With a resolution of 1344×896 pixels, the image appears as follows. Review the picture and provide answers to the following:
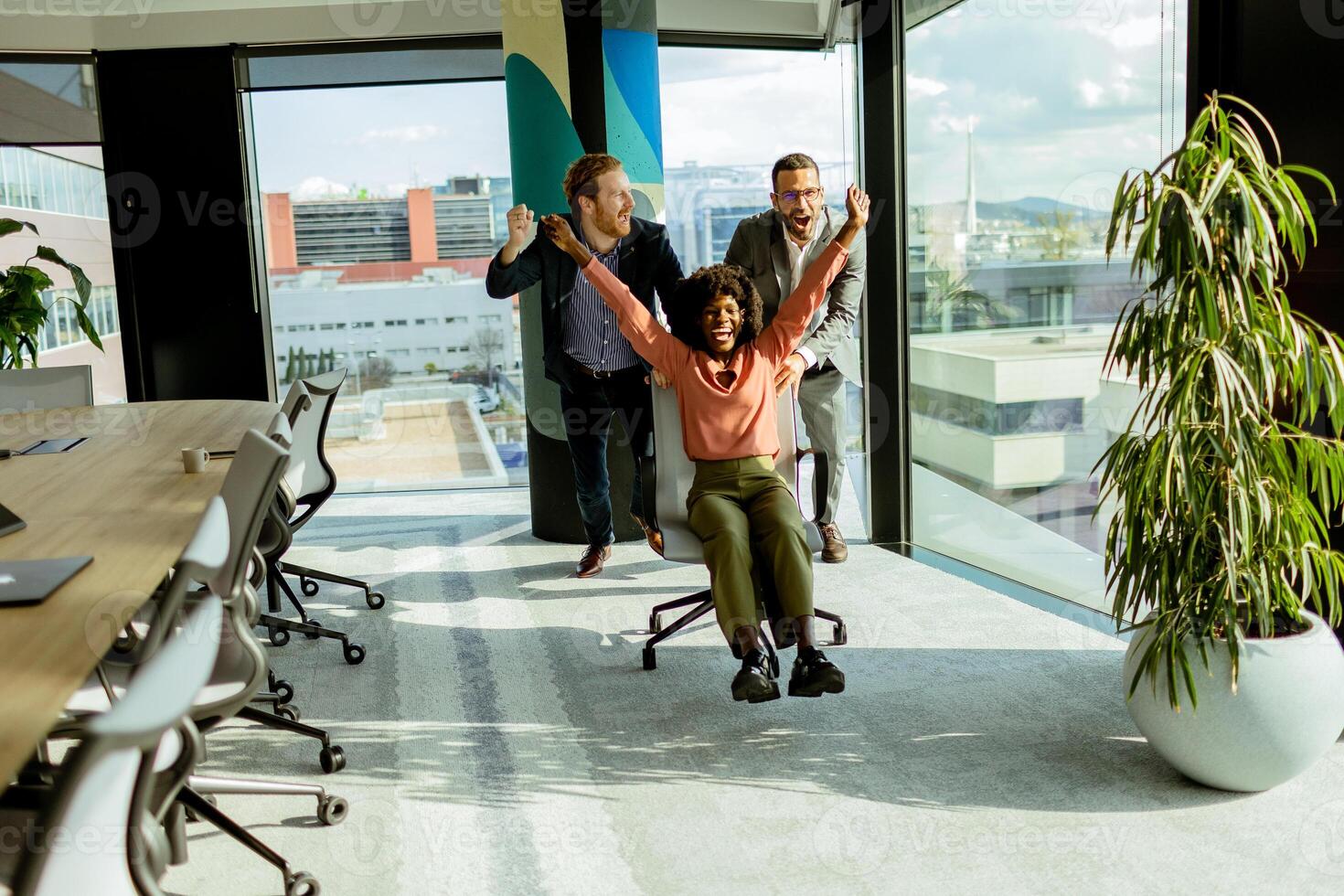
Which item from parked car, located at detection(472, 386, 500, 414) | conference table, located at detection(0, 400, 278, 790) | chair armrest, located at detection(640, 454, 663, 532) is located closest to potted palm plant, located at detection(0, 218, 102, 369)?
conference table, located at detection(0, 400, 278, 790)

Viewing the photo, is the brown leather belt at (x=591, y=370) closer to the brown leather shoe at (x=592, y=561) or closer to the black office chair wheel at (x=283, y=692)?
the brown leather shoe at (x=592, y=561)

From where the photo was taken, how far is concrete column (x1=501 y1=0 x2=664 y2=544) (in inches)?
207

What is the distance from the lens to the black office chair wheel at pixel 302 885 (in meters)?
2.45

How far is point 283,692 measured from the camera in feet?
12.1

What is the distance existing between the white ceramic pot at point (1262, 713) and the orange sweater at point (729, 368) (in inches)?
60.8

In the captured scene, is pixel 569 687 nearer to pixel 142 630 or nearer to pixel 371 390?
pixel 142 630

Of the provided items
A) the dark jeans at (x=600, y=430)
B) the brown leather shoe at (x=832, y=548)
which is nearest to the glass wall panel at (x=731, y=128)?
the brown leather shoe at (x=832, y=548)

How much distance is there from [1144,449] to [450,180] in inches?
201

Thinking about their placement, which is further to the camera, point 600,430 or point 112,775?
point 600,430

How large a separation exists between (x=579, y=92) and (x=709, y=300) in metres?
1.87

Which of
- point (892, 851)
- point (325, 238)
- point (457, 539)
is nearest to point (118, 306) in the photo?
point (325, 238)

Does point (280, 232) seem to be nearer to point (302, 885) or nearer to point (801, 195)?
point (801, 195)

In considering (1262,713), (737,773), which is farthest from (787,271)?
(1262,713)

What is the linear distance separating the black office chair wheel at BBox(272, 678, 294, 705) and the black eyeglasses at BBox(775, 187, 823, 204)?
98.7 inches
